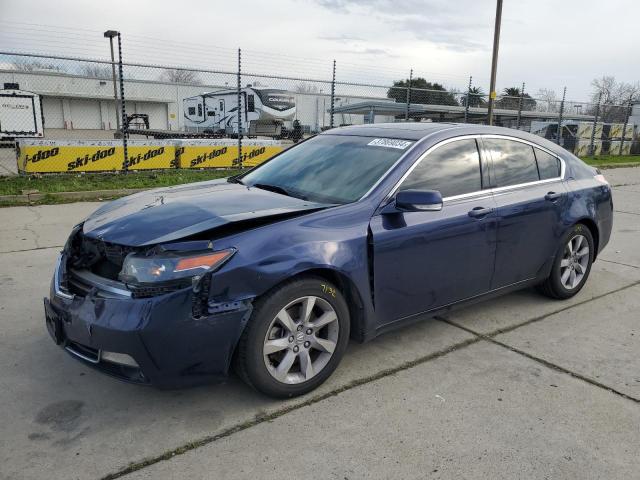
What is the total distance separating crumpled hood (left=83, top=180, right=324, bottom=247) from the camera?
285 cm

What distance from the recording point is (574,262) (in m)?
4.70

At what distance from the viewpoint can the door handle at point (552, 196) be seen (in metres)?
4.27

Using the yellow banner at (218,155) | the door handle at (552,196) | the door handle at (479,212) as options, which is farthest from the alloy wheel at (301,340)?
the yellow banner at (218,155)

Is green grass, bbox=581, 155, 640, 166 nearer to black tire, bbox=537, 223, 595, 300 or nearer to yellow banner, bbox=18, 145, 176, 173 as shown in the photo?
yellow banner, bbox=18, 145, 176, 173

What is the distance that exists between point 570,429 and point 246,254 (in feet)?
6.44

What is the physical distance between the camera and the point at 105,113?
49.6 metres

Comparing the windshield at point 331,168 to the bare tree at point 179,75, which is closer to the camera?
the windshield at point 331,168

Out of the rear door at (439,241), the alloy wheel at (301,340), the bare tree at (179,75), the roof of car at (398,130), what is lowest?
the alloy wheel at (301,340)

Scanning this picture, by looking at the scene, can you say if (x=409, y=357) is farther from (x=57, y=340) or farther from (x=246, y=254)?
(x=57, y=340)

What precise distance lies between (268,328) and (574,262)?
10.5 feet

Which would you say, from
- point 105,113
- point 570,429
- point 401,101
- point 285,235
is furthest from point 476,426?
point 105,113

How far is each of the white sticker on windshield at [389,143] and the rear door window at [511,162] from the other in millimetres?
737

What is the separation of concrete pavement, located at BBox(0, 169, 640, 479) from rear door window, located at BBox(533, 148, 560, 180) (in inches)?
48.7

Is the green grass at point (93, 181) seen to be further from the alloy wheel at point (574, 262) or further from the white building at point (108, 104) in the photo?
the white building at point (108, 104)
